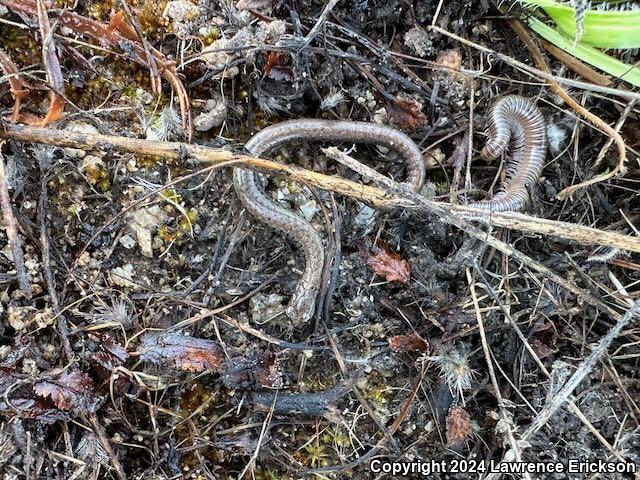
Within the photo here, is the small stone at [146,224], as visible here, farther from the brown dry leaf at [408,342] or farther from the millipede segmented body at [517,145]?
the millipede segmented body at [517,145]

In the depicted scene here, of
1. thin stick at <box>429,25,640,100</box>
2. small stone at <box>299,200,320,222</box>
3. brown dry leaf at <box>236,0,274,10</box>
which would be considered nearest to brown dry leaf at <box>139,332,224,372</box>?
small stone at <box>299,200,320,222</box>

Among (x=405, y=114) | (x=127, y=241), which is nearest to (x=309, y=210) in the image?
(x=405, y=114)

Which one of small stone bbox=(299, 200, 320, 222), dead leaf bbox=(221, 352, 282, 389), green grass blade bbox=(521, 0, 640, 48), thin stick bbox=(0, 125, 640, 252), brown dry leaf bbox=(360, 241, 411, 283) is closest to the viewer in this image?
thin stick bbox=(0, 125, 640, 252)

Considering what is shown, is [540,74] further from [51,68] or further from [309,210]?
[51,68]

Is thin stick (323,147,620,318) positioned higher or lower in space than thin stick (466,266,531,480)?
higher

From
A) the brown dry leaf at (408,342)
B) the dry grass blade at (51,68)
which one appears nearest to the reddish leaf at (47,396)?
the dry grass blade at (51,68)

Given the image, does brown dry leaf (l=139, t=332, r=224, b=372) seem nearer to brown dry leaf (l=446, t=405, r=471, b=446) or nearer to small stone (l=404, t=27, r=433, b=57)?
brown dry leaf (l=446, t=405, r=471, b=446)
